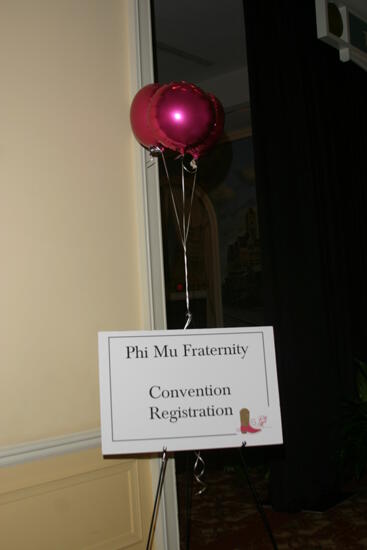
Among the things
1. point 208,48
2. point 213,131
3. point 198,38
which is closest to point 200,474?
point 213,131

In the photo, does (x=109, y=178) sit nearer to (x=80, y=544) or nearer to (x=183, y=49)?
(x=80, y=544)

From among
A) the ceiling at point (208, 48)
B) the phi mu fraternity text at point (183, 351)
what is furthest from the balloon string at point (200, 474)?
the ceiling at point (208, 48)

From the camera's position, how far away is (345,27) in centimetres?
444

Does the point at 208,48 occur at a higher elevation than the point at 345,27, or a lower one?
higher

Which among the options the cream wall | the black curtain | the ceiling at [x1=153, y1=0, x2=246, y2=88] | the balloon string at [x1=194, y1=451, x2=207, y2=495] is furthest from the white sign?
the ceiling at [x1=153, y1=0, x2=246, y2=88]

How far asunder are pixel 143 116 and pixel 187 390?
3.55 ft

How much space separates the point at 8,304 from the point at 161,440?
2.45 ft

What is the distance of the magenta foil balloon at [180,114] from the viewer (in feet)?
7.63

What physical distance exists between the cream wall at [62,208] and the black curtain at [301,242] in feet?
4.38

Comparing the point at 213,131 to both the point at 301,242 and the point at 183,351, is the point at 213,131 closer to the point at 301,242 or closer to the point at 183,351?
the point at 183,351

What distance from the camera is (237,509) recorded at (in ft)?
12.8

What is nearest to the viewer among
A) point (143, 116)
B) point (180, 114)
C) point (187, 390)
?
point (187, 390)

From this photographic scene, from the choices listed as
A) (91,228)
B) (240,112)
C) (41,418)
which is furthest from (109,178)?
(240,112)

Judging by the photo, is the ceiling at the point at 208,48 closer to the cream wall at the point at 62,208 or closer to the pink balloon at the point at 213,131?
the cream wall at the point at 62,208
